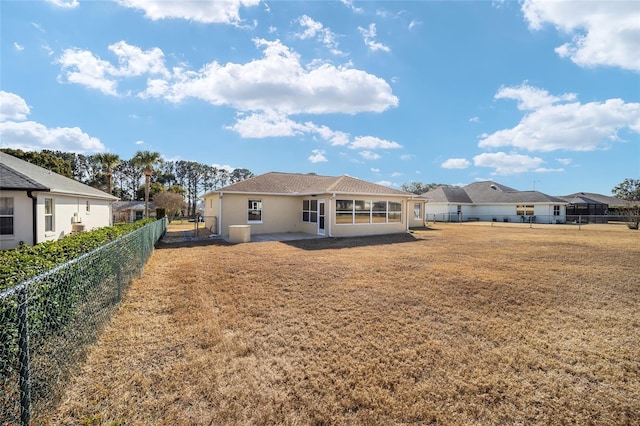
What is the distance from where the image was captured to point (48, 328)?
312 cm

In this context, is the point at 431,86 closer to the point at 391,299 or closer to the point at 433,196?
the point at 391,299

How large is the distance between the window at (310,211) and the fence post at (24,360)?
49.1 feet

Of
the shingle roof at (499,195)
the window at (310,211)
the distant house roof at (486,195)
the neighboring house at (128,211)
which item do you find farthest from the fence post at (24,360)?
the neighboring house at (128,211)

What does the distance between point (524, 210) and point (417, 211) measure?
1771cm

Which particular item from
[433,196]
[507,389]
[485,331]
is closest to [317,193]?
[485,331]

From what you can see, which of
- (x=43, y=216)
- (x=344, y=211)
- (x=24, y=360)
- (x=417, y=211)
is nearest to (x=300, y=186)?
(x=344, y=211)

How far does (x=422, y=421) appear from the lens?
8.34ft

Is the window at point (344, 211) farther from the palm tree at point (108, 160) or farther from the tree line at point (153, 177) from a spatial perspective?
the tree line at point (153, 177)

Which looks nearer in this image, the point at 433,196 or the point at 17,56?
the point at 17,56

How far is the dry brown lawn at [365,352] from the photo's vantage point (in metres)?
2.68

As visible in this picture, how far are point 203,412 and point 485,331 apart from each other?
4.01m

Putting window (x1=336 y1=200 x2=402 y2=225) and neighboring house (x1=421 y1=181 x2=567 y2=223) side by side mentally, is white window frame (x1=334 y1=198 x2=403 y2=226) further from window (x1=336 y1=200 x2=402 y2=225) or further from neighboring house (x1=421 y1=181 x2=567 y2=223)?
neighboring house (x1=421 y1=181 x2=567 y2=223)

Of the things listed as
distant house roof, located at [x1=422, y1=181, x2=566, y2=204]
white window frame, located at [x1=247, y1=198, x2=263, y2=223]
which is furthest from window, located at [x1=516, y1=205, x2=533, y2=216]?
white window frame, located at [x1=247, y1=198, x2=263, y2=223]

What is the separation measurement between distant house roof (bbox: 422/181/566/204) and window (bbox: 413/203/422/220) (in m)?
8.97
